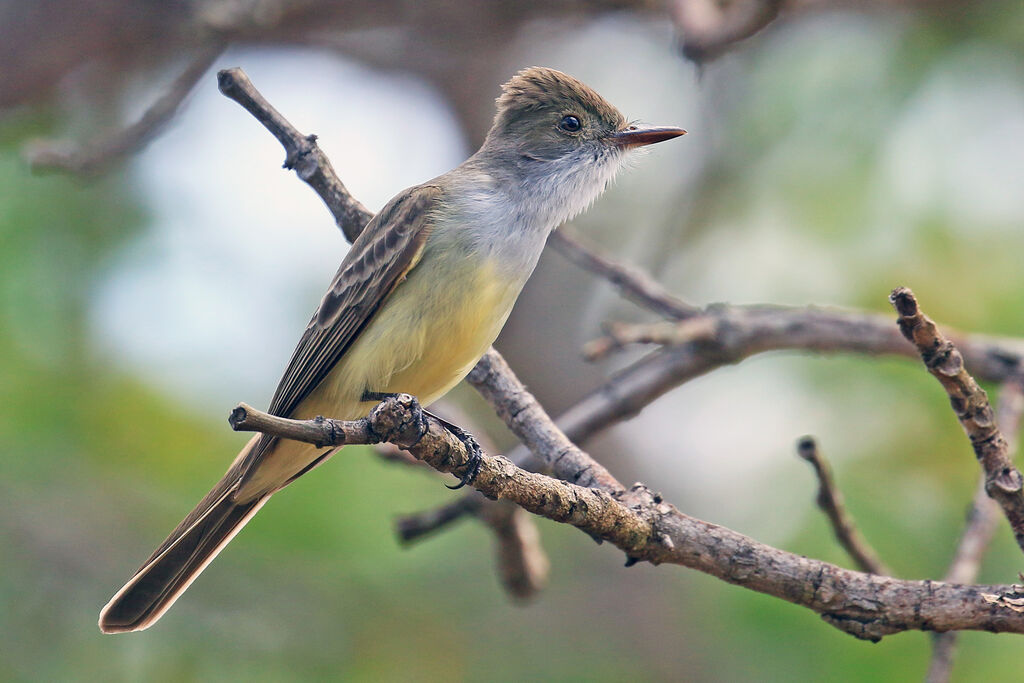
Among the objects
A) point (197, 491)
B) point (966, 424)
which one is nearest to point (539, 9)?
point (197, 491)

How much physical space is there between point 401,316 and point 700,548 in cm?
126

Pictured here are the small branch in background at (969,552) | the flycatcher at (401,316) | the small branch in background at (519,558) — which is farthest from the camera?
the small branch in background at (519,558)

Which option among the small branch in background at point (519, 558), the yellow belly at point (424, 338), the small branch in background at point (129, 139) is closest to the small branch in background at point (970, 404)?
the yellow belly at point (424, 338)

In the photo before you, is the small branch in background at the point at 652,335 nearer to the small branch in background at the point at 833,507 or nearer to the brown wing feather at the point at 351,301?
the brown wing feather at the point at 351,301

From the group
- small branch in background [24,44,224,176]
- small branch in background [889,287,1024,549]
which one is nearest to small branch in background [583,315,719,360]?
small branch in background [889,287,1024,549]

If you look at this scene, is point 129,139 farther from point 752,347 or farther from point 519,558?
point 752,347

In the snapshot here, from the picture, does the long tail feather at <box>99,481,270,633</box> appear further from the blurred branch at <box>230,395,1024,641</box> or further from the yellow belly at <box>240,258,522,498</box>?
the blurred branch at <box>230,395,1024,641</box>

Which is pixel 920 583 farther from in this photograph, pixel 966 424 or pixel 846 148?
pixel 846 148

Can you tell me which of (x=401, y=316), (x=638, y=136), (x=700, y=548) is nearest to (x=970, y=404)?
(x=700, y=548)

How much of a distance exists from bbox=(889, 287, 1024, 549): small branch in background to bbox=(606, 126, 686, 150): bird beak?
Answer: 6.39ft

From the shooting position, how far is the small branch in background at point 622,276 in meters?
4.60

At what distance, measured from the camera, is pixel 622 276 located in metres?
4.68

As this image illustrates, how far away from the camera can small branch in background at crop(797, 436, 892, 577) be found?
3.18m

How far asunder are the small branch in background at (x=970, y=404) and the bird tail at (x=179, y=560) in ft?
7.86
